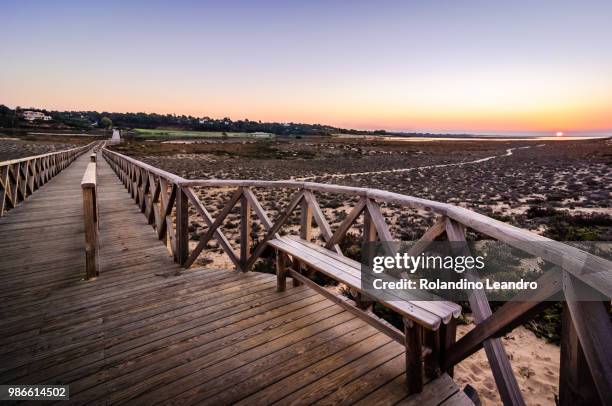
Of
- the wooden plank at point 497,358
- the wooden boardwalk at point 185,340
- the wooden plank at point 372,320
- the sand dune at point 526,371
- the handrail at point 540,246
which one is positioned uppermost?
the handrail at point 540,246

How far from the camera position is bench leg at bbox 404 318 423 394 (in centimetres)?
207

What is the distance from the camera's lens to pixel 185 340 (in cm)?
262

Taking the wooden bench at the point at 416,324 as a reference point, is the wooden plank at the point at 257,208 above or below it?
above

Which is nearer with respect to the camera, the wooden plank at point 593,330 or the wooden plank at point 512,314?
the wooden plank at point 593,330

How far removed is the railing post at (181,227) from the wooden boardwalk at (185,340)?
249 millimetres

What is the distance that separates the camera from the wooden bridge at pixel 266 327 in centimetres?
143

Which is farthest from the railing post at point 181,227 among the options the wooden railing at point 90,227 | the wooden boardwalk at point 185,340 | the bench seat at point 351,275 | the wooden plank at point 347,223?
the wooden plank at point 347,223

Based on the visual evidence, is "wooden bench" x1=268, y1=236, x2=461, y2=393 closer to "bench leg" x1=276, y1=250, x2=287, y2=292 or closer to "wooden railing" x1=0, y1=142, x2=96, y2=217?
"bench leg" x1=276, y1=250, x2=287, y2=292

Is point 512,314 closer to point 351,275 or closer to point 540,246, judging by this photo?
point 540,246

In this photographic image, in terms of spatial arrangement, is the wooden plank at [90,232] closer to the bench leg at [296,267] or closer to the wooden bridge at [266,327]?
the wooden bridge at [266,327]

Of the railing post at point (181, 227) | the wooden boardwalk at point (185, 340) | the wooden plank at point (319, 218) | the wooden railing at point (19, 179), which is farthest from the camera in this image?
the wooden railing at point (19, 179)

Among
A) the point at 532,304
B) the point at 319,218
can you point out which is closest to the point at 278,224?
the point at 319,218

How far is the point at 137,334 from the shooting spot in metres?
2.69

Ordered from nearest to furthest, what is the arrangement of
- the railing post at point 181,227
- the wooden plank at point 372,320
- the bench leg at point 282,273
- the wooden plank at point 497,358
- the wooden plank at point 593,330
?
the wooden plank at point 593,330
the wooden plank at point 497,358
the wooden plank at point 372,320
the bench leg at point 282,273
the railing post at point 181,227
